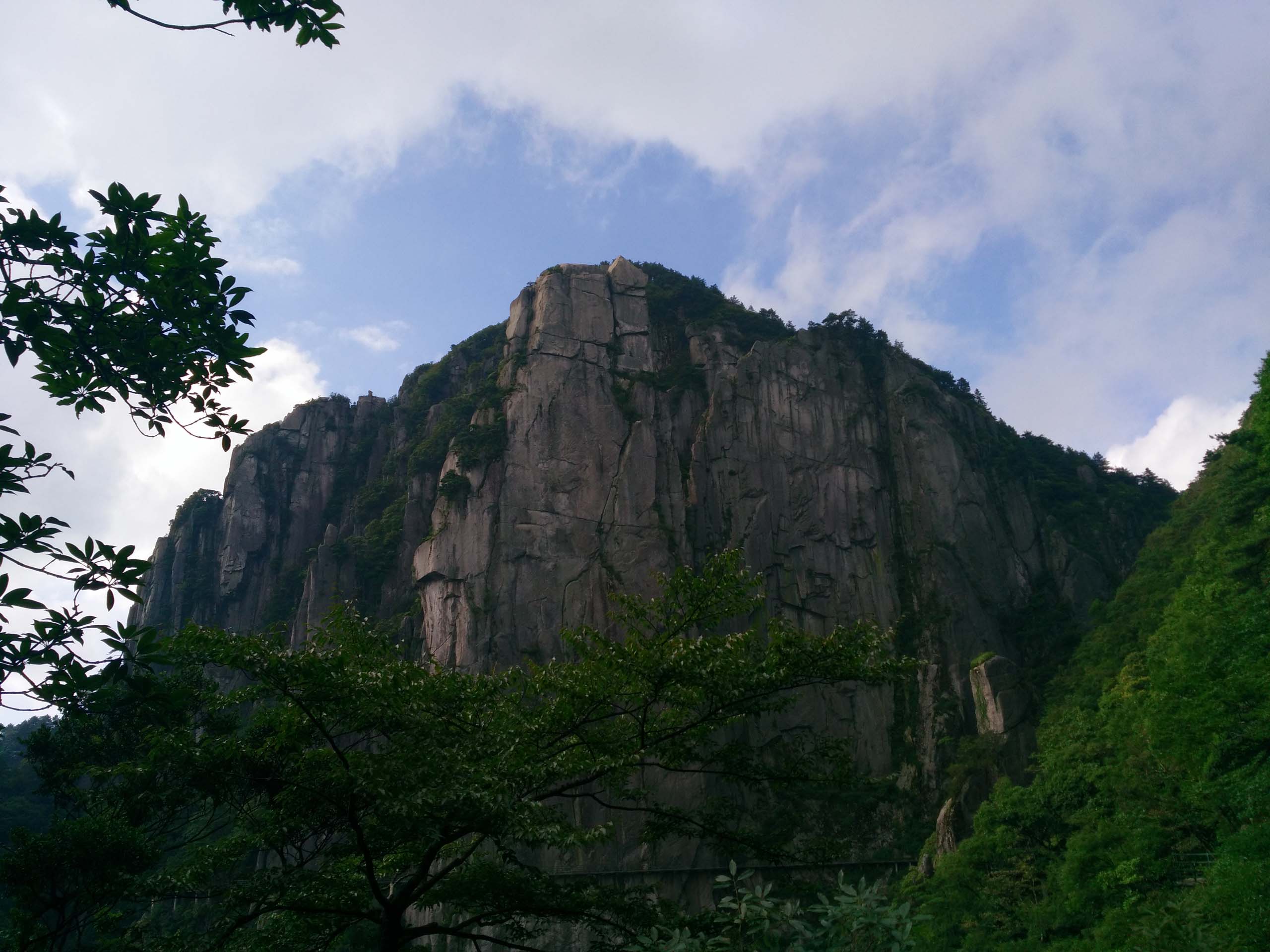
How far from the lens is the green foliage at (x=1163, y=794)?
55.0 ft

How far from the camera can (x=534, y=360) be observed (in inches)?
2064

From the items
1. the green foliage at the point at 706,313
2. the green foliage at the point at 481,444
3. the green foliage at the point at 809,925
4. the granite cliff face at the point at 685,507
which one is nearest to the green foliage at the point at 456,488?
the granite cliff face at the point at 685,507

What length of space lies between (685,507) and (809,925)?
146 ft

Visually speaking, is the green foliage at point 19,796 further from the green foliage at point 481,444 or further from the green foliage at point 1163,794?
the green foliage at point 1163,794

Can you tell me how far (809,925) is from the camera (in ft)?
18.9

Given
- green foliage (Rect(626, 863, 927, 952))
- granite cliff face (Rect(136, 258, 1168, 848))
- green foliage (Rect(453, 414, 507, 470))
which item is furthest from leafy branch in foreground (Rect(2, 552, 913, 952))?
green foliage (Rect(453, 414, 507, 470))

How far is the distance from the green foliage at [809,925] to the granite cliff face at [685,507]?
3823 centimetres

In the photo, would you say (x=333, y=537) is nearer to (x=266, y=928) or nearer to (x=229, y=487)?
(x=229, y=487)

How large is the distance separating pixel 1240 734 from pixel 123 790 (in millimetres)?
24102

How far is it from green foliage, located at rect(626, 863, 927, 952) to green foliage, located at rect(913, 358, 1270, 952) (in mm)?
8455

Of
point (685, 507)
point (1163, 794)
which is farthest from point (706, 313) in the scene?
point (1163, 794)

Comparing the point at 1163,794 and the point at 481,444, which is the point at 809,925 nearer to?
the point at 1163,794

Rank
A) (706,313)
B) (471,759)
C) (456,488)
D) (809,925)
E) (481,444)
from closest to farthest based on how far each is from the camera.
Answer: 1. (809,925)
2. (471,759)
3. (456,488)
4. (481,444)
5. (706,313)

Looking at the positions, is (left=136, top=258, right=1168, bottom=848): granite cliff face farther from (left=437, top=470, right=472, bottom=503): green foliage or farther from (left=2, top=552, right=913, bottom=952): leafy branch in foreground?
(left=2, top=552, right=913, bottom=952): leafy branch in foreground
